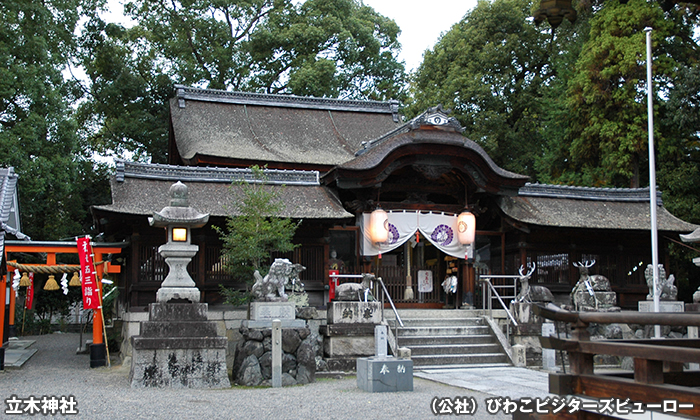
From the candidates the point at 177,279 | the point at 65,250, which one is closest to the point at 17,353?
the point at 65,250

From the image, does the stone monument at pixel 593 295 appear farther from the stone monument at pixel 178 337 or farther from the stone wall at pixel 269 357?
the stone monument at pixel 178 337

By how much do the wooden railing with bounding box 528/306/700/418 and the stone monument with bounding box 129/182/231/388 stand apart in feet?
23.2

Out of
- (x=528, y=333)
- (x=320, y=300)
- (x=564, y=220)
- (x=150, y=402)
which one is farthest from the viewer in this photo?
(x=564, y=220)

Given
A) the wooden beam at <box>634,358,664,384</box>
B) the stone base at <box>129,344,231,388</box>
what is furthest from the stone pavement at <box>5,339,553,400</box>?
the wooden beam at <box>634,358,664,384</box>

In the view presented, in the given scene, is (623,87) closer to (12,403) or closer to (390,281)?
(390,281)

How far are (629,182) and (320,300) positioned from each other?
43.3 ft

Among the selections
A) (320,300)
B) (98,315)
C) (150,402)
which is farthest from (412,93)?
(150,402)

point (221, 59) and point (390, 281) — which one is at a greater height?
point (221, 59)

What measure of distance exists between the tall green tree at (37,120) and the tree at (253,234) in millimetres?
9513

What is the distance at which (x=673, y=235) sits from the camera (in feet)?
57.9

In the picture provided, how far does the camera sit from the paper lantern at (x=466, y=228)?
1616cm

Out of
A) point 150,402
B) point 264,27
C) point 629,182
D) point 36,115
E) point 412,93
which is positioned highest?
point 264,27

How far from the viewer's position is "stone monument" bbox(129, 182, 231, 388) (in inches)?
410

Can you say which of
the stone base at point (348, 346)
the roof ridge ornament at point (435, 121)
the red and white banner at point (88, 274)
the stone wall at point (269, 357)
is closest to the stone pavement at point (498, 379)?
the stone base at point (348, 346)
